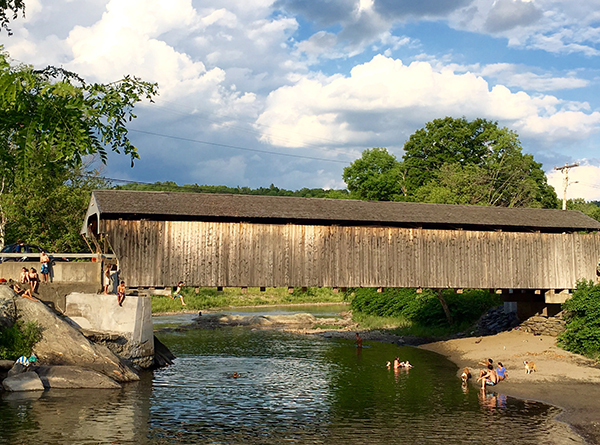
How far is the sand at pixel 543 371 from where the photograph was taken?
1858 cm

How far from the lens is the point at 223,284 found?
24.9m

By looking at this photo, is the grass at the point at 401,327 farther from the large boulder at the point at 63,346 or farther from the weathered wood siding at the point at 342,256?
the large boulder at the point at 63,346

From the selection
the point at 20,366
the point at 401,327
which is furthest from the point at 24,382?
the point at 401,327

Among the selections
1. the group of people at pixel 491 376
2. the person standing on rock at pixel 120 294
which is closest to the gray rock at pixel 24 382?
the person standing on rock at pixel 120 294

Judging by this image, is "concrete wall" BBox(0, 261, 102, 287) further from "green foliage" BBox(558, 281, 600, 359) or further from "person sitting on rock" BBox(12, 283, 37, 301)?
"green foliage" BBox(558, 281, 600, 359)

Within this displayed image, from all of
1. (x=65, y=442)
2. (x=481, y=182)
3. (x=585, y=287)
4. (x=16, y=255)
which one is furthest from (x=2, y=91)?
(x=481, y=182)

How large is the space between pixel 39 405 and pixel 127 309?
241 inches

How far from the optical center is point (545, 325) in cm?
3022

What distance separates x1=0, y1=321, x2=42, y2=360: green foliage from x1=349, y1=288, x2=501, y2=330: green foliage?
61.5 feet

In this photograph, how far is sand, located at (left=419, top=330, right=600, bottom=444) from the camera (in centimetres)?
1858

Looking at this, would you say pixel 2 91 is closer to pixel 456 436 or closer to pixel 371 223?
pixel 456 436

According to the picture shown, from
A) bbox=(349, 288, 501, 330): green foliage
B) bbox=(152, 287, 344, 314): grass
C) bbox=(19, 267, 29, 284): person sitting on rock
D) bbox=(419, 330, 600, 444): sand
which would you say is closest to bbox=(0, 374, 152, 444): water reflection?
bbox=(19, 267, 29, 284): person sitting on rock

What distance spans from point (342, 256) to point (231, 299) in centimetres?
4067

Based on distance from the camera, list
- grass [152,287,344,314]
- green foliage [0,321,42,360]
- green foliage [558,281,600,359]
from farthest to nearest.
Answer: grass [152,287,344,314] → green foliage [558,281,600,359] → green foliage [0,321,42,360]
